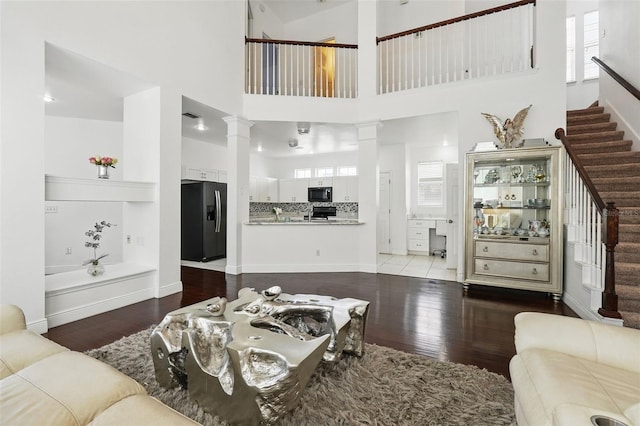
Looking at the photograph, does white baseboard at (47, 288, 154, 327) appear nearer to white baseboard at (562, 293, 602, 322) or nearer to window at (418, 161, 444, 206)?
white baseboard at (562, 293, 602, 322)

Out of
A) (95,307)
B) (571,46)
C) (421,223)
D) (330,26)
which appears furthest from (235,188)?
(571,46)

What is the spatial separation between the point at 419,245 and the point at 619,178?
3.80 meters

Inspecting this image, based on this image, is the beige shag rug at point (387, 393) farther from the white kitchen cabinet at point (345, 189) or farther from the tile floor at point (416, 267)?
the white kitchen cabinet at point (345, 189)

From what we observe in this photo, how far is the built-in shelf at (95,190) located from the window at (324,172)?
209 inches

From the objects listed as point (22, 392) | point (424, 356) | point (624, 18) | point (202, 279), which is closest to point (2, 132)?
point (22, 392)

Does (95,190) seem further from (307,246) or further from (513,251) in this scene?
(513,251)

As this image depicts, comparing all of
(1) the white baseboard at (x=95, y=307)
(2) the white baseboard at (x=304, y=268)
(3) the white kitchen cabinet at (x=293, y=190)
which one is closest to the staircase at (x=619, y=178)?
(2) the white baseboard at (x=304, y=268)

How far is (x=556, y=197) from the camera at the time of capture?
3.68m

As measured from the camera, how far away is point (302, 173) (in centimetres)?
→ 877

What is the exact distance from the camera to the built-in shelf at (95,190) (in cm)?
285

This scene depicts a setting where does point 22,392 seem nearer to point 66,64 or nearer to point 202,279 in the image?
point 66,64

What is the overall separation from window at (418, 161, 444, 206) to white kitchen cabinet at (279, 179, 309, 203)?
2913 millimetres

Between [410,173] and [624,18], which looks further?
[410,173]

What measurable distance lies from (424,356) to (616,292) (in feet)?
6.79
